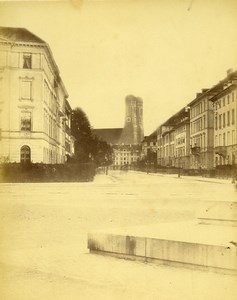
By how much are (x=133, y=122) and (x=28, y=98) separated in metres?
0.52

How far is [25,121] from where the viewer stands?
2.68m

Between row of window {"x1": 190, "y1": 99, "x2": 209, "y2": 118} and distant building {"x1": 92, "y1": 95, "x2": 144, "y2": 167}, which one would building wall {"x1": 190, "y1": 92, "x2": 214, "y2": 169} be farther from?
distant building {"x1": 92, "y1": 95, "x2": 144, "y2": 167}

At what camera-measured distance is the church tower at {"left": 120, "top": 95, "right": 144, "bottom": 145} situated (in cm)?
256

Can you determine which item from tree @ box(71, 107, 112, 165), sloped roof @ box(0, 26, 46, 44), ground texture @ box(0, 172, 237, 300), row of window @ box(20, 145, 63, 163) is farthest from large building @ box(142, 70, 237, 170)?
sloped roof @ box(0, 26, 46, 44)

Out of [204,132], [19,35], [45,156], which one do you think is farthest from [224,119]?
[19,35]

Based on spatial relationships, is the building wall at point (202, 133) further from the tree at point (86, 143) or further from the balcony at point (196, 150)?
the tree at point (86, 143)

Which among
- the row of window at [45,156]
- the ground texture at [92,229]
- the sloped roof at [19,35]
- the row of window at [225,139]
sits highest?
the sloped roof at [19,35]

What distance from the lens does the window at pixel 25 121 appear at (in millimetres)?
2654

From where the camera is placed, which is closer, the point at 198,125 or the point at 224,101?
the point at 224,101

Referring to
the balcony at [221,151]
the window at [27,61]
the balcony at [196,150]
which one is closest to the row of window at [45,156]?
the window at [27,61]

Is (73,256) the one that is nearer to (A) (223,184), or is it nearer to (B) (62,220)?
(B) (62,220)

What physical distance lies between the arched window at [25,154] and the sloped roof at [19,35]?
0.51 metres

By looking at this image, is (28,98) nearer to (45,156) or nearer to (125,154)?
(45,156)

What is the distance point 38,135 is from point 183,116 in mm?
713
